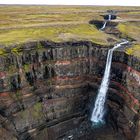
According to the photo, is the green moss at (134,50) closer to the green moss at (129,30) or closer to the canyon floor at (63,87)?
the canyon floor at (63,87)

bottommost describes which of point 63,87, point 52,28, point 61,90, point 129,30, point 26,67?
point 61,90

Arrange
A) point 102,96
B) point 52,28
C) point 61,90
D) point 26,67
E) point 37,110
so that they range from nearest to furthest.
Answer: point 26,67 → point 37,110 → point 61,90 → point 102,96 → point 52,28

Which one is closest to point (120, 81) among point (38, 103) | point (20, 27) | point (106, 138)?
point (106, 138)

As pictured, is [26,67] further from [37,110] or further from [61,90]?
[61,90]

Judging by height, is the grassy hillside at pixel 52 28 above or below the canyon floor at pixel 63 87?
above

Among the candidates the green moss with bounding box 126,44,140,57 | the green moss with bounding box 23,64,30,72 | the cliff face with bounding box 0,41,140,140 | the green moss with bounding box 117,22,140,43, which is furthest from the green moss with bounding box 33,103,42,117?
the green moss with bounding box 117,22,140,43

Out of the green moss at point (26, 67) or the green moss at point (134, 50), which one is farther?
the green moss at point (134, 50)

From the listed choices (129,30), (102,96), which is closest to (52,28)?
(129,30)

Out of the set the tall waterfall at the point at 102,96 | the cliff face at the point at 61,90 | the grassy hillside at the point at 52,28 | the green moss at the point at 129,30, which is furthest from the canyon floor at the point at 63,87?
the green moss at the point at 129,30

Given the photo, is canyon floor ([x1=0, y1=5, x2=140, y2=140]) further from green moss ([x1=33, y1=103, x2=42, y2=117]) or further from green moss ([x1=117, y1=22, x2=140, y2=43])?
green moss ([x1=117, y1=22, x2=140, y2=43])
